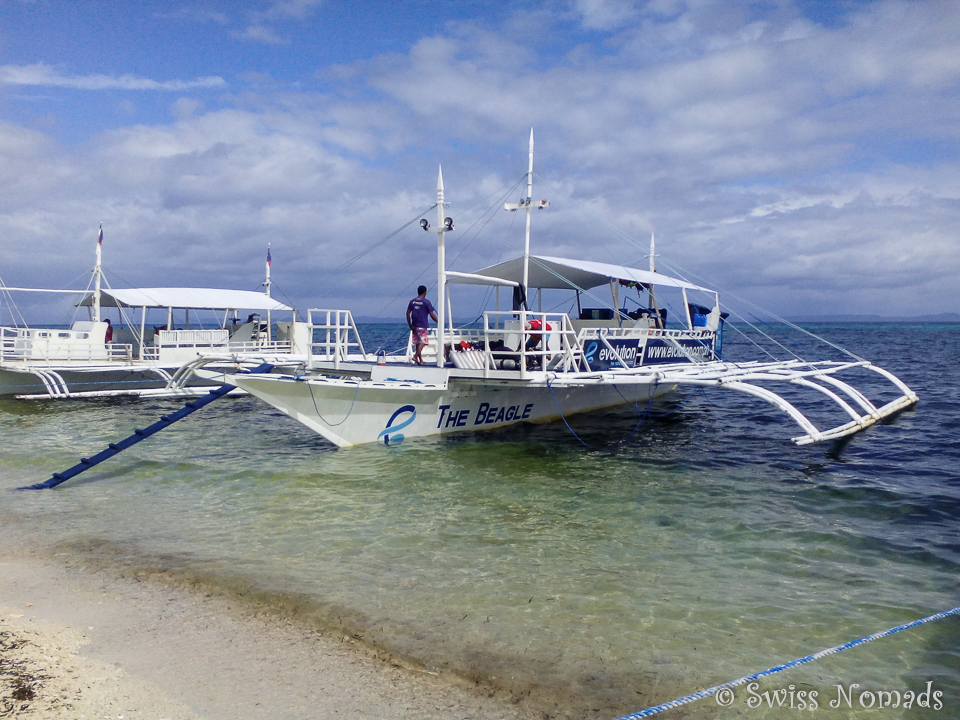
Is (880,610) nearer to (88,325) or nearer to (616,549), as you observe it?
(616,549)

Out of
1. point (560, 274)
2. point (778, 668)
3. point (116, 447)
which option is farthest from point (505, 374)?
point (778, 668)

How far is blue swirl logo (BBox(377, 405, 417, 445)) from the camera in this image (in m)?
12.6

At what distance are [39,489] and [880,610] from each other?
36.6 ft

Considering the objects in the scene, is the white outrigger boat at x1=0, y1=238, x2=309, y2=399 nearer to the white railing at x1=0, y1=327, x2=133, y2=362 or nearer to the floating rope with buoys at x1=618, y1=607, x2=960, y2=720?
the white railing at x1=0, y1=327, x2=133, y2=362

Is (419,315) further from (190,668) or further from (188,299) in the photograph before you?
(188,299)


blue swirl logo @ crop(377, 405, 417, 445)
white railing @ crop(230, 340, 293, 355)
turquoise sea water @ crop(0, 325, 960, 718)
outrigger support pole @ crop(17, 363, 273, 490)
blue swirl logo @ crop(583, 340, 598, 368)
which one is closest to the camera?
turquoise sea water @ crop(0, 325, 960, 718)

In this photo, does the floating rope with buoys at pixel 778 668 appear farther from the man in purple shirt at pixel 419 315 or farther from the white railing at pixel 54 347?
the white railing at pixel 54 347

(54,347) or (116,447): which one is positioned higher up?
(54,347)

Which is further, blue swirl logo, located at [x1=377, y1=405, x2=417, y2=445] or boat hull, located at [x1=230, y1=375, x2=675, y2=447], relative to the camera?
blue swirl logo, located at [x1=377, y1=405, x2=417, y2=445]

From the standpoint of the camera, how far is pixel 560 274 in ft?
53.0

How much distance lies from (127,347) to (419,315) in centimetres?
1391

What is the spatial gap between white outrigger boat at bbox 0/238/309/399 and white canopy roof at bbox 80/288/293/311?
0.03m

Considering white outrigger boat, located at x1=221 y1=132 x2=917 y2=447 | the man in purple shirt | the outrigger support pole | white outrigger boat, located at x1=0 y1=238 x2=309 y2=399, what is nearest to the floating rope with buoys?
white outrigger boat, located at x1=221 y1=132 x2=917 y2=447

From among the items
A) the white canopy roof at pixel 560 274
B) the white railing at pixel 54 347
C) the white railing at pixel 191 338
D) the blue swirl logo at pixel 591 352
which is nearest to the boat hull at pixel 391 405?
the blue swirl logo at pixel 591 352
